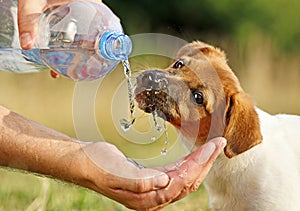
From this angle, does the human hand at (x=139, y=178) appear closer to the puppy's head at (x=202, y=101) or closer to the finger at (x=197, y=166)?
the finger at (x=197, y=166)

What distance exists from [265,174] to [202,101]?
472 mm

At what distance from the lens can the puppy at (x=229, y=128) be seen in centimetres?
437

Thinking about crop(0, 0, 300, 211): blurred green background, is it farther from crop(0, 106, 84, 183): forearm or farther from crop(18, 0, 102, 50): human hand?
crop(18, 0, 102, 50): human hand

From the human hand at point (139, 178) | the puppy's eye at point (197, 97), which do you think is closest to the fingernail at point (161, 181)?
the human hand at point (139, 178)

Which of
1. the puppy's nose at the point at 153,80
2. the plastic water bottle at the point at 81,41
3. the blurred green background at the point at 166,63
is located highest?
the plastic water bottle at the point at 81,41

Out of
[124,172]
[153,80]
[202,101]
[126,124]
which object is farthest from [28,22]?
[202,101]

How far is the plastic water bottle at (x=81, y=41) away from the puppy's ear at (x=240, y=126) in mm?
777

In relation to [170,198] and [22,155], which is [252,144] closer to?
[170,198]

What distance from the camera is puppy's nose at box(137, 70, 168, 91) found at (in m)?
4.28

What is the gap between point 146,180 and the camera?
3.51m

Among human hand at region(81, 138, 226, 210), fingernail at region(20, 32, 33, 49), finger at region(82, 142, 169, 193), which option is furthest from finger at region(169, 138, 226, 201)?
fingernail at region(20, 32, 33, 49)

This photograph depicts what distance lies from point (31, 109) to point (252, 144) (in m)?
5.27

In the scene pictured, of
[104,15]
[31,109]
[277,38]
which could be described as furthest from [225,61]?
[277,38]

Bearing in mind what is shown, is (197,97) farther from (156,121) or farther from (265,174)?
(265,174)
